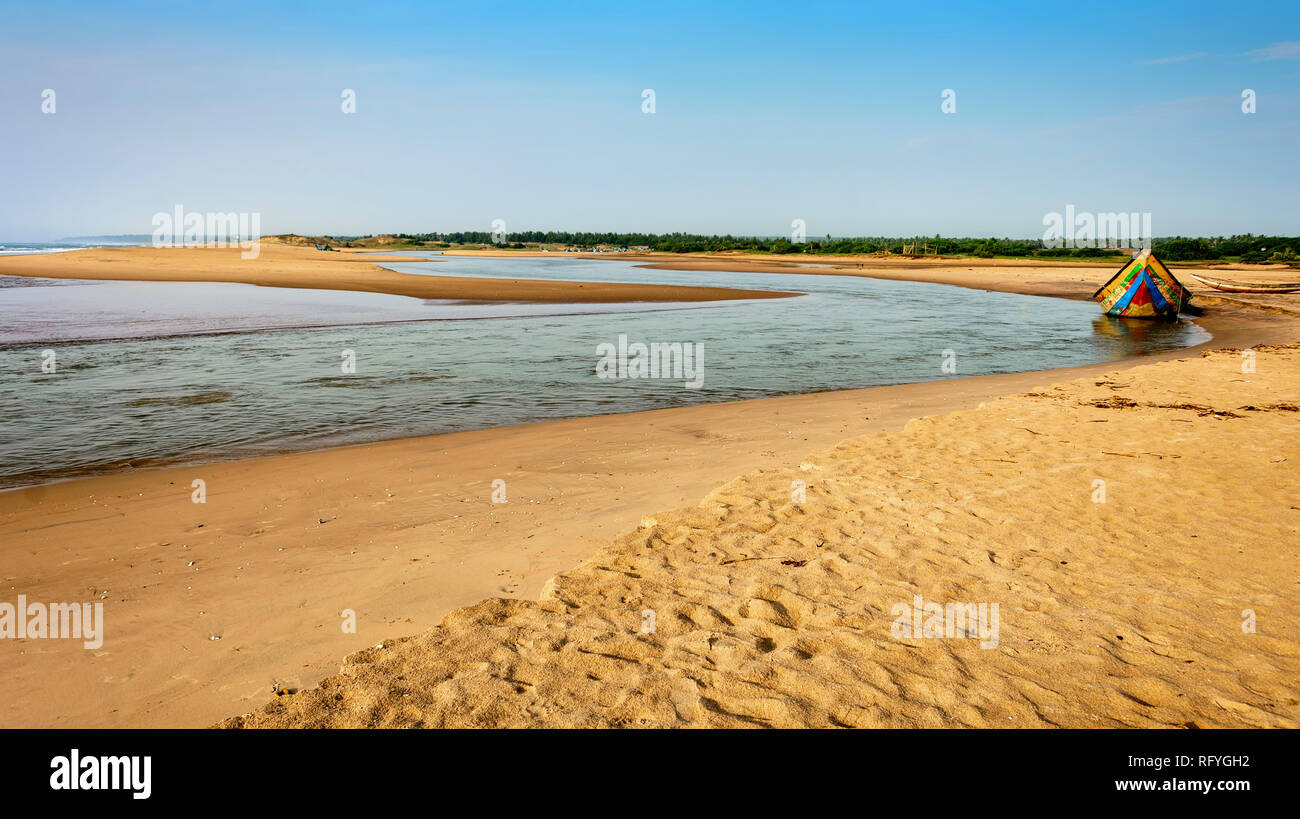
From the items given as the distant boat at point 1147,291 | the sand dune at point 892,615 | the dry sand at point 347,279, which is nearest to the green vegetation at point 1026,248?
the distant boat at point 1147,291

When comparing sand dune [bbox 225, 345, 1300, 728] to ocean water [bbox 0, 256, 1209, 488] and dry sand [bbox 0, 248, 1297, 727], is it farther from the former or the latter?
ocean water [bbox 0, 256, 1209, 488]

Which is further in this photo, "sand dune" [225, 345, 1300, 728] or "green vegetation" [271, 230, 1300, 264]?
"green vegetation" [271, 230, 1300, 264]

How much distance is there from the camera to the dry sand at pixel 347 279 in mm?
36344

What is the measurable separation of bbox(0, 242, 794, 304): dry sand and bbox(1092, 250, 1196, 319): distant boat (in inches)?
629

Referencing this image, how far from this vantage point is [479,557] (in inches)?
229

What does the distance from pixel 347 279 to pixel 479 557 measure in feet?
134

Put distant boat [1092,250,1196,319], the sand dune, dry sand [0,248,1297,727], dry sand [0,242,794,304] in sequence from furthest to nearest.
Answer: dry sand [0,242,794,304]
distant boat [1092,250,1196,319]
dry sand [0,248,1297,727]
the sand dune

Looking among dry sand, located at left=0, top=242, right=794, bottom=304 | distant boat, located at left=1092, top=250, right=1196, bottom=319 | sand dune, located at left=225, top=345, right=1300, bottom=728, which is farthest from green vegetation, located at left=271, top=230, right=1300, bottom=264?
sand dune, located at left=225, top=345, right=1300, bottom=728

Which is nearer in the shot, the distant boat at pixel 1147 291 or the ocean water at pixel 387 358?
the ocean water at pixel 387 358

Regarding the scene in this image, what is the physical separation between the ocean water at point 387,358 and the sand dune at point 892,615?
246 inches

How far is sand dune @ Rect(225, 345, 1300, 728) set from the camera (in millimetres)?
3689

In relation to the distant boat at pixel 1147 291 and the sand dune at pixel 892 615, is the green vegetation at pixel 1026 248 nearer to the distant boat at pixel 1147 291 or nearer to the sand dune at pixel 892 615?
the distant boat at pixel 1147 291

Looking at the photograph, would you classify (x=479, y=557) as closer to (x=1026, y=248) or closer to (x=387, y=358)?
(x=387, y=358)
